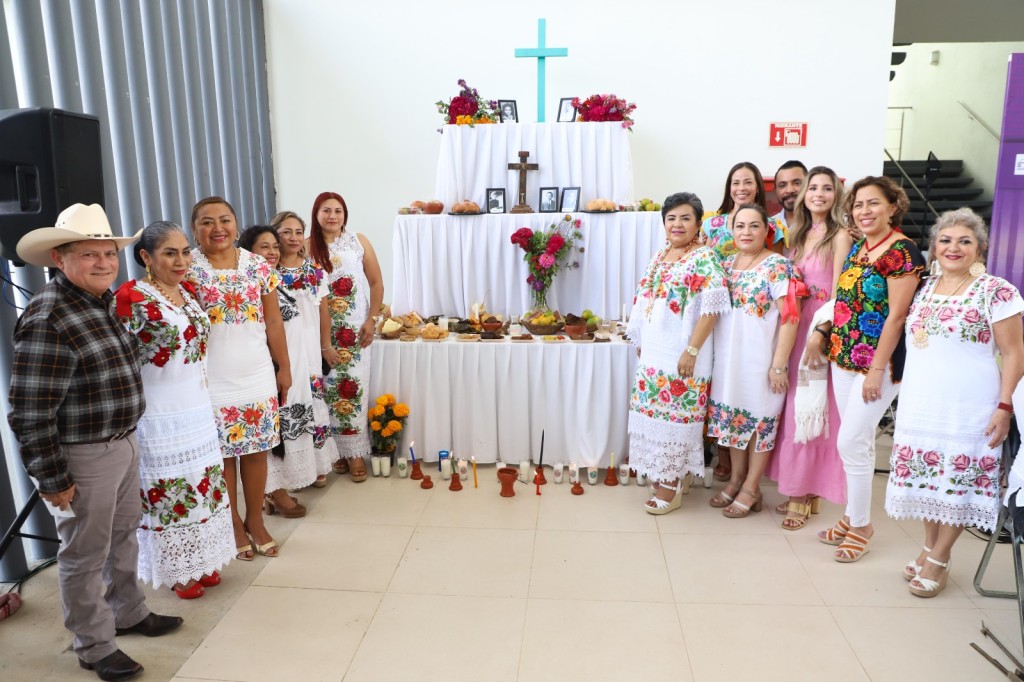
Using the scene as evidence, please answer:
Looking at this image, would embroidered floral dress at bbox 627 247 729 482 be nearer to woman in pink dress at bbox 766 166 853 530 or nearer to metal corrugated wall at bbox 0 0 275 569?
woman in pink dress at bbox 766 166 853 530

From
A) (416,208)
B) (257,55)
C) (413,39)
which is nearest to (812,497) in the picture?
(416,208)

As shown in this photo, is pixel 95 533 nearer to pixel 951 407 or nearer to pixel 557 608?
pixel 557 608

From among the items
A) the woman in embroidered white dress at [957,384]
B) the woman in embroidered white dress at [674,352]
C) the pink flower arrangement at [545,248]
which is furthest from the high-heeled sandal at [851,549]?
the pink flower arrangement at [545,248]

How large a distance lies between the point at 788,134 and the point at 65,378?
5.02 meters

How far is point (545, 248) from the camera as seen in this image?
4.23 m

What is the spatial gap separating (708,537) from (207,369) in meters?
2.37

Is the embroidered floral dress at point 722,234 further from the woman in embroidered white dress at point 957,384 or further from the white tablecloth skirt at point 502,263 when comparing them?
the woman in embroidered white dress at point 957,384

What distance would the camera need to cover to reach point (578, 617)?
2613 millimetres

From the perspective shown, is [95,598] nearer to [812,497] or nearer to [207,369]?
[207,369]

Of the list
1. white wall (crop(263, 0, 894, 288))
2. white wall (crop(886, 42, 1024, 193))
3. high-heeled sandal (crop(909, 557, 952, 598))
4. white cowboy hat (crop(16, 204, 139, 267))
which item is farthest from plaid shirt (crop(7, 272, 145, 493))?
white wall (crop(886, 42, 1024, 193))

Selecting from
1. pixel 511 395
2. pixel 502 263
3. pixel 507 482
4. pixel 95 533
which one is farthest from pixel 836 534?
pixel 95 533

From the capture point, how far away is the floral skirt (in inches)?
95.4

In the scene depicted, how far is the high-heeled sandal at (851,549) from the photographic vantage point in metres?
3.03

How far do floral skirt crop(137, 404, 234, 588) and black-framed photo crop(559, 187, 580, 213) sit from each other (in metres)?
2.68
